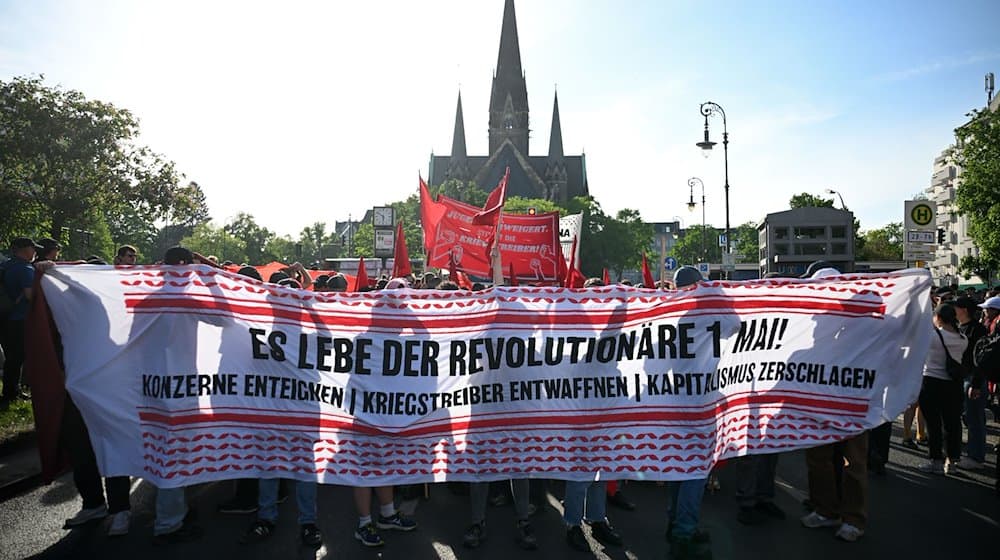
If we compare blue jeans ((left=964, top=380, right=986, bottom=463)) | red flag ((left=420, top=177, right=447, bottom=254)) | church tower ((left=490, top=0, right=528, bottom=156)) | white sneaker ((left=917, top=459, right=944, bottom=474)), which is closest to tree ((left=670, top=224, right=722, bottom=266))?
church tower ((left=490, top=0, right=528, bottom=156))

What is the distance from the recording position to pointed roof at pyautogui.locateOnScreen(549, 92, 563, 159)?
112062 mm

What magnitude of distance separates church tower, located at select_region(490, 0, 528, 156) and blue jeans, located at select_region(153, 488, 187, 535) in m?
100

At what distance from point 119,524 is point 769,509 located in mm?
5251

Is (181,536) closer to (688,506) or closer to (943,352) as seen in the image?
(688,506)

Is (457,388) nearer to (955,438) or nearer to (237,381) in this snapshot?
(237,381)

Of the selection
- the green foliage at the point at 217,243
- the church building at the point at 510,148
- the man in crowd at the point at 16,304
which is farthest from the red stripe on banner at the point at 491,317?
the church building at the point at 510,148

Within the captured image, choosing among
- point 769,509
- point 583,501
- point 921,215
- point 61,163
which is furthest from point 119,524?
point 61,163

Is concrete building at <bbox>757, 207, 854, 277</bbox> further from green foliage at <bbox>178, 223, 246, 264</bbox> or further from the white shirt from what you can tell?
green foliage at <bbox>178, 223, 246, 264</bbox>

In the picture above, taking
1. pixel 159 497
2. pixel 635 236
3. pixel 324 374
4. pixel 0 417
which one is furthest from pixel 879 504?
pixel 635 236

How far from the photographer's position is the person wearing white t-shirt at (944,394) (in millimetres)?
7785

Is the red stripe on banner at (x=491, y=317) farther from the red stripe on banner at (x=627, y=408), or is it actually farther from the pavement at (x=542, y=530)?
the pavement at (x=542, y=530)

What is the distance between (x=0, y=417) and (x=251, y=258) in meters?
86.3

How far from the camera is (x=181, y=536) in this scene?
569cm

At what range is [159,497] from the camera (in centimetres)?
564
